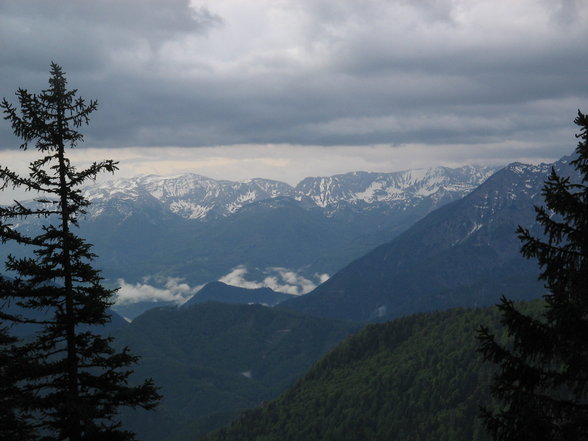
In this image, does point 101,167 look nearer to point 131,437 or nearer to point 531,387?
point 131,437

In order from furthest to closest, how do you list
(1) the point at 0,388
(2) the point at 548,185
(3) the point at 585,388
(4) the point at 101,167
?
1. (4) the point at 101,167
2. (1) the point at 0,388
3. (2) the point at 548,185
4. (3) the point at 585,388

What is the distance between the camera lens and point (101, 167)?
88.6 ft

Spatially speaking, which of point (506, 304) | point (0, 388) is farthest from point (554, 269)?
point (0, 388)

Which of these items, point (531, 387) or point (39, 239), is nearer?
point (531, 387)

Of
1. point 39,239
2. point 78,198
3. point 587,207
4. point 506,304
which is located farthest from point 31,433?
point 587,207

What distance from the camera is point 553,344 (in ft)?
64.1

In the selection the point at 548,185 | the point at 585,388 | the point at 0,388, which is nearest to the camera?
the point at 585,388

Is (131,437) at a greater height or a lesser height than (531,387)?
lesser

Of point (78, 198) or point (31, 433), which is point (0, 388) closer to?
point (31, 433)

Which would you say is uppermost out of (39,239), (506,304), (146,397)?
(39,239)

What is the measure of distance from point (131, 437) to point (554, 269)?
1946cm

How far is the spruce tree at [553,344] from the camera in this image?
1898 centimetres

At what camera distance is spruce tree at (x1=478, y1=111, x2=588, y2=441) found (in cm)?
1898

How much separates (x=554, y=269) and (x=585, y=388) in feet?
12.9
